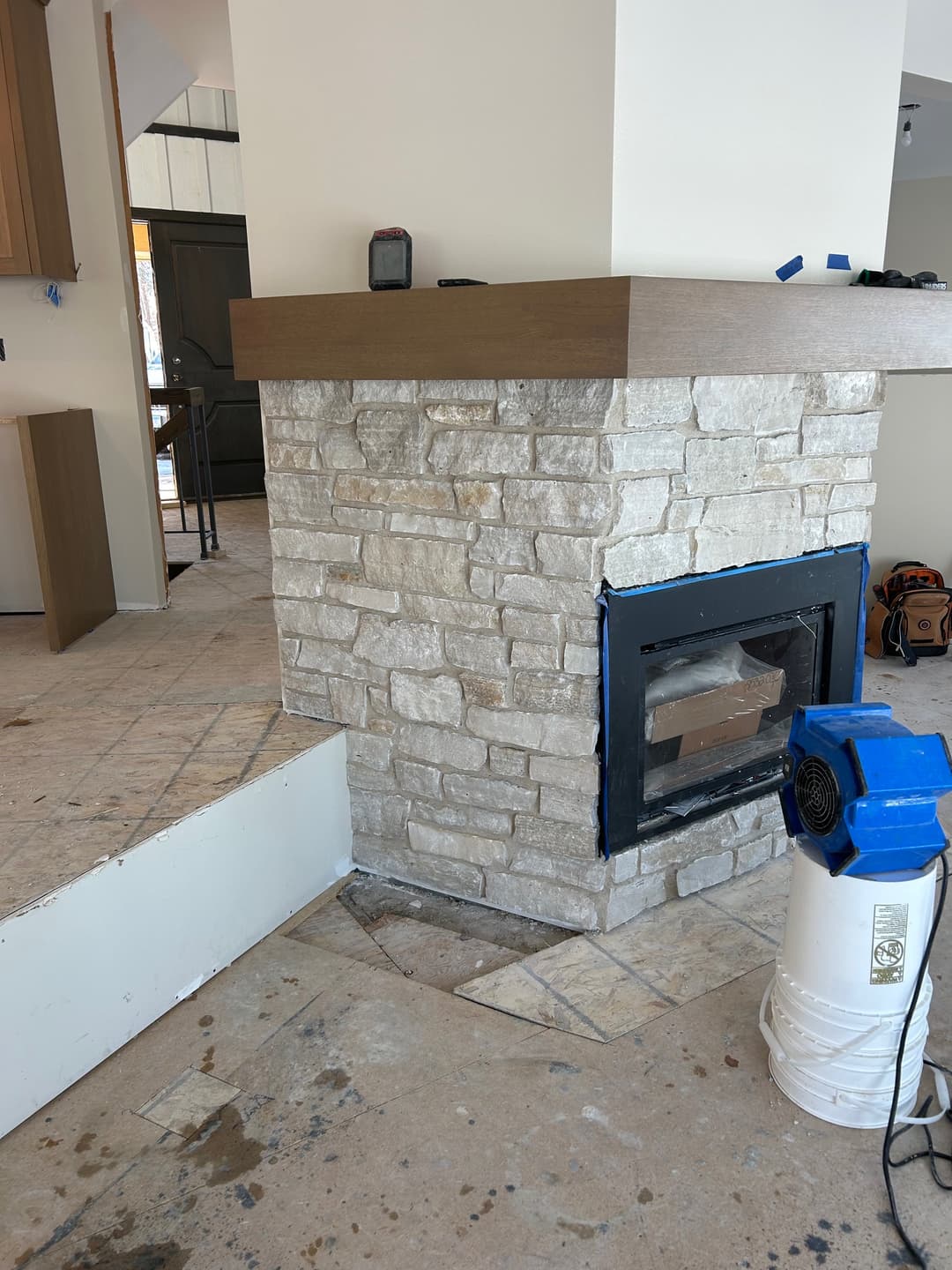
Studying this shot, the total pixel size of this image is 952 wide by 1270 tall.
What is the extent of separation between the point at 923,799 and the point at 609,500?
0.82 metres

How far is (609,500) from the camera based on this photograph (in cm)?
197

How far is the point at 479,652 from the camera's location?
2.25 m

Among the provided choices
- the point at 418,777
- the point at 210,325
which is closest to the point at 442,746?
the point at 418,777

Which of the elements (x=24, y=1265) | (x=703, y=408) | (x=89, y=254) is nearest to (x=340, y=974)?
(x=24, y=1265)

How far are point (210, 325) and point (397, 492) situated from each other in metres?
4.42

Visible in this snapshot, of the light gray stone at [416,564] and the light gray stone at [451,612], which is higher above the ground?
the light gray stone at [416,564]

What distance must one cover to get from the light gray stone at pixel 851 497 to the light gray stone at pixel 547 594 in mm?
807

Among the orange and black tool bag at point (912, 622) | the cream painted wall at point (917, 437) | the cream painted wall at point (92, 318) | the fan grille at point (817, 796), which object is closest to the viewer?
the fan grille at point (817, 796)

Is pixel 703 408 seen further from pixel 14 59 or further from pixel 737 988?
pixel 14 59

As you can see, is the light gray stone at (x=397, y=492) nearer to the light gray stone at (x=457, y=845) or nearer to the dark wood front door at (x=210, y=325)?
the light gray stone at (x=457, y=845)

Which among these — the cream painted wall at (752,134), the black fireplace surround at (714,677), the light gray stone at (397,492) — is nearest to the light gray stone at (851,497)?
the black fireplace surround at (714,677)

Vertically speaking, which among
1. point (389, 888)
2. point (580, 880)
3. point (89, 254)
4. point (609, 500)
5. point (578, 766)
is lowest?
point (389, 888)

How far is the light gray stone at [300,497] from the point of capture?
2.40 meters

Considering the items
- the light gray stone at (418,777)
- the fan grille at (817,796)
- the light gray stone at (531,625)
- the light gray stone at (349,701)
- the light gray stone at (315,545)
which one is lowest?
the light gray stone at (418,777)
